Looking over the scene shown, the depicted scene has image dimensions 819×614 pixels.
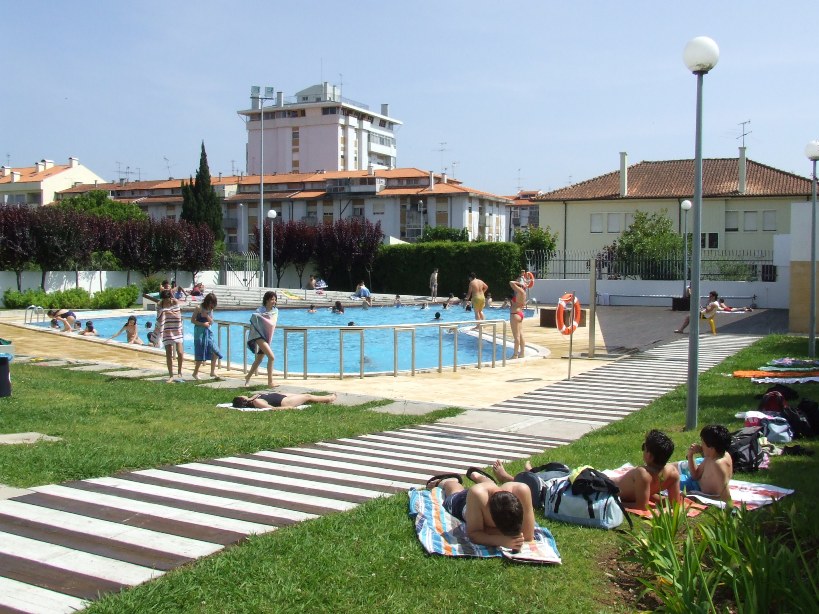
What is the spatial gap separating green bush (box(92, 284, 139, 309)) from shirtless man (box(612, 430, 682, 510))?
32160 mm

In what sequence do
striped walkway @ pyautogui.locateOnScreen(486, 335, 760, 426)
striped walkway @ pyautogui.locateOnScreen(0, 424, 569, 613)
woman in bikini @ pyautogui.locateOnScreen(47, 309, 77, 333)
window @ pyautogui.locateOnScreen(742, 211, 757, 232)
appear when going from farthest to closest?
window @ pyautogui.locateOnScreen(742, 211, 757, 232), woman in bikini @ pyautogui.locateOnScreen(47, 309, 77, 333), striped walkway @ pyautogui.locateOnScreen(486, 335, 760, 426), striped walkway @ pyautogui.locateOnScreen(0, 424, 569, 613)

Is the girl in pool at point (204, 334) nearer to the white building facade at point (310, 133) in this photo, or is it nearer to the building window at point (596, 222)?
the building window at point (596, 222)

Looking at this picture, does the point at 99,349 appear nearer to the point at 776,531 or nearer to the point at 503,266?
the point at 776,531

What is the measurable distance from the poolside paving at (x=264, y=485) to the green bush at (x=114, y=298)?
2227 cm

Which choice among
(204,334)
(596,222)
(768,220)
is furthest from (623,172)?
(204,334)

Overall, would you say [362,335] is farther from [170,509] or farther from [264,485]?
[170,509]

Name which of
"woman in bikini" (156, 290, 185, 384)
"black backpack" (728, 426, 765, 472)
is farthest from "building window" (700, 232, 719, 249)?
"black backpack" (728, 426, 765, 472)

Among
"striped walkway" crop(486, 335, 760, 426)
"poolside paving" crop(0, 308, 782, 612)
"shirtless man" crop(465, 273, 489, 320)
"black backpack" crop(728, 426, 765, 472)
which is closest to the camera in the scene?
"poolside paving" crop(0, 308, 782, 612)

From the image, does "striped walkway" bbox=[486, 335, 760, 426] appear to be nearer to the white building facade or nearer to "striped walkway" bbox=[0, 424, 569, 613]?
"striped walkway" bbox=[0, 424, 569, 613]

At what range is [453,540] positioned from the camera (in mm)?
5613

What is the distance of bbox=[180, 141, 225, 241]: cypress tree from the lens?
65.4 meters

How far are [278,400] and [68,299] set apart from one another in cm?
2503

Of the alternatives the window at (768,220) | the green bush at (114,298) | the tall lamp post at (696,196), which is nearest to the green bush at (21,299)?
the green bush at (114,298)

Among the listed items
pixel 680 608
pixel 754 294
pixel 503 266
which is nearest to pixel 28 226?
pixel 503 266
